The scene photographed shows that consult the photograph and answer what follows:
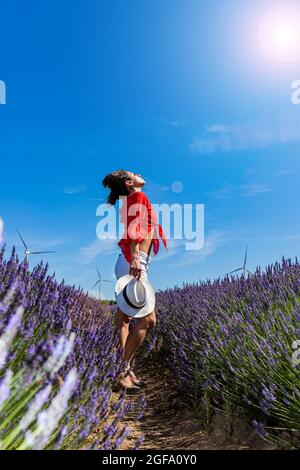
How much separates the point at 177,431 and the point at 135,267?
1.20 metres

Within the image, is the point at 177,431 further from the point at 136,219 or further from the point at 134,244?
the point at 136,219

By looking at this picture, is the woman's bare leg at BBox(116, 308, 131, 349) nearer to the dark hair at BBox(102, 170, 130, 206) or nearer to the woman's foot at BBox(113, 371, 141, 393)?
the woman's foot at BBox(113, 371, 141, 393)

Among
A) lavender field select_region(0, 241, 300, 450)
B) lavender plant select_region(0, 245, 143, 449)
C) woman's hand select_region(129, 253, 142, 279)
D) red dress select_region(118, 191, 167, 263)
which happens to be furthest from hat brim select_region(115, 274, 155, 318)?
lavender plant select_region(0, 245, 143, 449)

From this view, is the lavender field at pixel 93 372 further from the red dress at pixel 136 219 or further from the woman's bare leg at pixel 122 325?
the red dress at pixel 136 219

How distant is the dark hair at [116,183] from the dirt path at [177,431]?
5.83ft

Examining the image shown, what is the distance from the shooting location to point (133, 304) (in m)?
3.27

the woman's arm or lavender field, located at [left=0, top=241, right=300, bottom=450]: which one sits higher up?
the woman's arm

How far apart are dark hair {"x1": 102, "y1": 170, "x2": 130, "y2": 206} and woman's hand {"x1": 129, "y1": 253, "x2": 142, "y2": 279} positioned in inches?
29.5

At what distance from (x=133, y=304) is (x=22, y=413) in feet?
5.55

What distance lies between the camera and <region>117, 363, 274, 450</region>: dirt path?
226cm

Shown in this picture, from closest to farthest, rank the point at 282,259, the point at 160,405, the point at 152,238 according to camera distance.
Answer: the point at 160,405 < the point at 152,238 < the point at 282,259

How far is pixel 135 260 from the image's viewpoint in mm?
3215
